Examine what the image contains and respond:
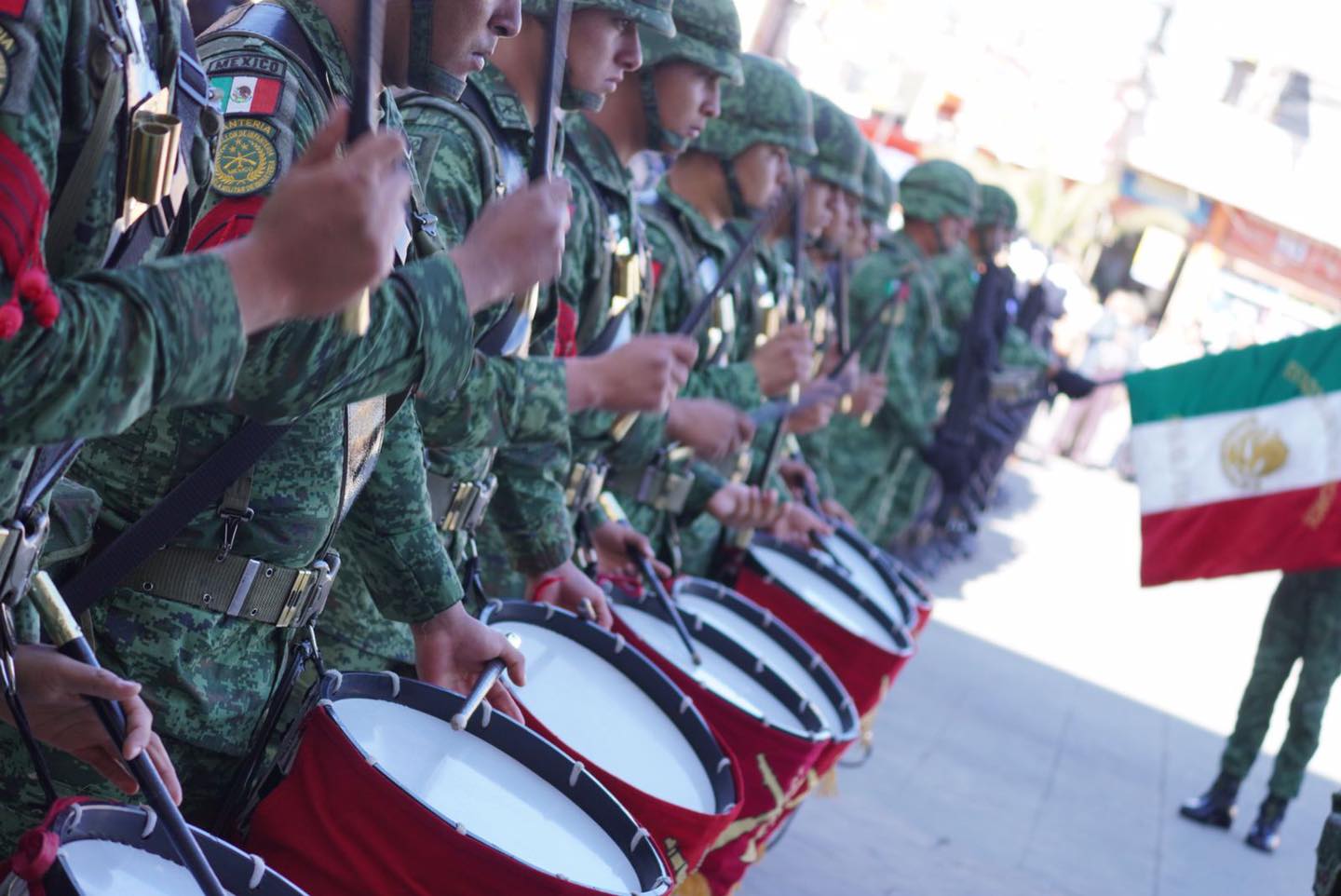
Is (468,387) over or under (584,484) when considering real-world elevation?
over

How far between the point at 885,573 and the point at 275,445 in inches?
118

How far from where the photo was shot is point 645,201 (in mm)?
4480

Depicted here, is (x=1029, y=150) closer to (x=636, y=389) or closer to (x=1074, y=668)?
(x=1074, y=668)

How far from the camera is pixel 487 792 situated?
6.30ft

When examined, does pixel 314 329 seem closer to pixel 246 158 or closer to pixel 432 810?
pixel 246 158

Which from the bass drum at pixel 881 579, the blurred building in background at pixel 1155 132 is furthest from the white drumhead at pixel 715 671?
the blurred building in background at pixel 1155 132

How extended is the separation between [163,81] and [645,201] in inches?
120

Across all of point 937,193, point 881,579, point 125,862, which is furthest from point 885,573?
point 937,193

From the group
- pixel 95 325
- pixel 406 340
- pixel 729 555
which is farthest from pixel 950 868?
pixel 95 325

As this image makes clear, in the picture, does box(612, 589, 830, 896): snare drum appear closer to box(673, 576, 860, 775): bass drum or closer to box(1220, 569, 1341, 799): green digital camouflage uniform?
box(673, 576, 860, 775): bass drum

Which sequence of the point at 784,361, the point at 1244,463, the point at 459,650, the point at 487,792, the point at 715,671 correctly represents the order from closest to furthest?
the point at 487,792, the point at 459,650, the point at 715,671, the point at 784,361, the point at 1244,463

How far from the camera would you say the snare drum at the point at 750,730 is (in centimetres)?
268

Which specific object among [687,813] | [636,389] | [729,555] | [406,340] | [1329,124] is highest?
[1329,124]

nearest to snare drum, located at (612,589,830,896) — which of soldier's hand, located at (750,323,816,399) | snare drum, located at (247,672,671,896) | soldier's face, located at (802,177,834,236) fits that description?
snare drum, located at (247,672,671,896)
